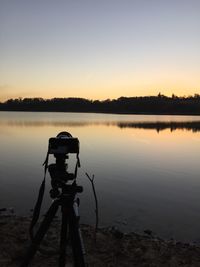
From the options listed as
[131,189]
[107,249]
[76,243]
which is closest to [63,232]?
[76,243]

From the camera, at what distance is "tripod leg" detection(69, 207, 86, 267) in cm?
320

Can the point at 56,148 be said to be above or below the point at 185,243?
above

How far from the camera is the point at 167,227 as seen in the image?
8906 mm

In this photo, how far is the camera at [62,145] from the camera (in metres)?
3.33

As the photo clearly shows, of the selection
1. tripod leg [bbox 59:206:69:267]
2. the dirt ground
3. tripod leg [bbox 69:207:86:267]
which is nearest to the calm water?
the dirt ground

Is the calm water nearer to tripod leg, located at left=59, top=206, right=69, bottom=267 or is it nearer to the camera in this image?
tripod leg, located at left=59, top=206, right=69, bottom=267

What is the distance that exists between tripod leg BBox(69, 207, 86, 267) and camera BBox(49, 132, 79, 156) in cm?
53

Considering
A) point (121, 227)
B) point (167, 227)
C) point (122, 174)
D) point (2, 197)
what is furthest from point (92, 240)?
point (122, 174)

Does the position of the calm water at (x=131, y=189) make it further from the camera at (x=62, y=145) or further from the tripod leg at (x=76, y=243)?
the camera at (x=62, y=145)

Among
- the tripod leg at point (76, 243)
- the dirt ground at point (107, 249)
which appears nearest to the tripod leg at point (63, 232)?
the tripod leg at point (76, 243)

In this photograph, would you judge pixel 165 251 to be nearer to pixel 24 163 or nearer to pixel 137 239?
pixel 137 239

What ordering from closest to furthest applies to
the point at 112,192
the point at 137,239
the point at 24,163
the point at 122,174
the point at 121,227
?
the point at 137,239 → the point at 121,227 → the point at 112,192 → the point at 122,174 → the point at 24,163

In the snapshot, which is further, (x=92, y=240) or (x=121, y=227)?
(x=121, y=227)

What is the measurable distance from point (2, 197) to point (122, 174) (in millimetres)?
6084
